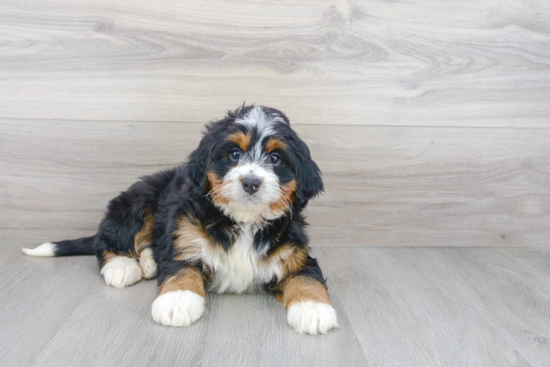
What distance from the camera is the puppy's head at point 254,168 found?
5.94ft

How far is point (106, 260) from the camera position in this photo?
2.33 meters

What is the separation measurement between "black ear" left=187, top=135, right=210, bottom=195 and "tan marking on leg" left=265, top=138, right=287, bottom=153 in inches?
10.4

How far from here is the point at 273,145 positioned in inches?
74.4

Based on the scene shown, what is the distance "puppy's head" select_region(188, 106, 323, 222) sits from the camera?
5.94 feet

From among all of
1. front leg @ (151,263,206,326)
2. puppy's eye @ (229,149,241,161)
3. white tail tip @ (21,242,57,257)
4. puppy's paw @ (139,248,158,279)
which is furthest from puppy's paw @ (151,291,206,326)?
white tail tip @ (21,242,57,257)

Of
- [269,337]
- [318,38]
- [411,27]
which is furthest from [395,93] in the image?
[269,337]

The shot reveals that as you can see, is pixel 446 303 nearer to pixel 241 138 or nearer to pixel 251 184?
pixel 251 184

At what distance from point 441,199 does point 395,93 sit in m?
0.77

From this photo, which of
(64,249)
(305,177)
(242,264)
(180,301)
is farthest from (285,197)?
(64,249)

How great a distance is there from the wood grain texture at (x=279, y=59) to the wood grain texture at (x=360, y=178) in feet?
0.35

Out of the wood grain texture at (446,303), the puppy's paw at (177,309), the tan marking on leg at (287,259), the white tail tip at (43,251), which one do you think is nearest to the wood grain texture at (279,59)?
the white tail tip at (43,251)

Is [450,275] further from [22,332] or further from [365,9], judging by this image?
[22,332]

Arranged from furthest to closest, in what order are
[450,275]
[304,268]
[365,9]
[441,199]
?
[441,199], [365,9], [450,275], [304,268]

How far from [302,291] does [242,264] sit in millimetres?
307
